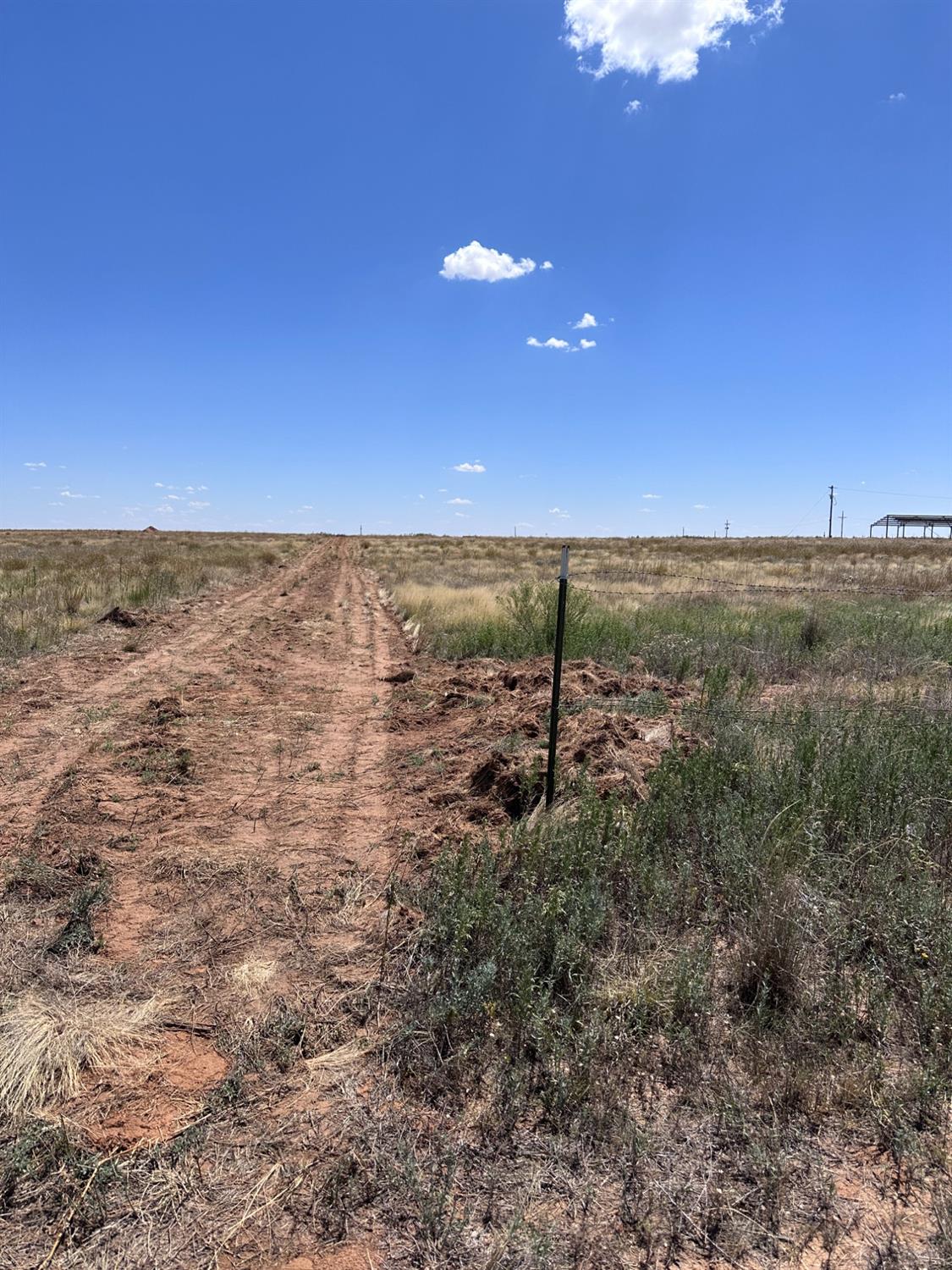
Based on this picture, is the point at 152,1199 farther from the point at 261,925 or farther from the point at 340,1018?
the point at 261,925

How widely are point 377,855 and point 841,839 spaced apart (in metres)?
3.01

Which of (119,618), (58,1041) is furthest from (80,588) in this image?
(58,1041)

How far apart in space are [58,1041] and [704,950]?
9.20ft

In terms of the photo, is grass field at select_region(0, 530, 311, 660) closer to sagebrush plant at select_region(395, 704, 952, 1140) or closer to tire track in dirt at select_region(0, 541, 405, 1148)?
tire track in dirt at select_region(0, 541, 405, 1148)

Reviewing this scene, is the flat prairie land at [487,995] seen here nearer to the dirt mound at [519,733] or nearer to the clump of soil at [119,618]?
the dirt mound at [519,733]

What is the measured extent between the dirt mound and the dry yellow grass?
2.09 meters

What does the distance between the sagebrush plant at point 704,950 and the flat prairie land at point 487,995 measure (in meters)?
0.02

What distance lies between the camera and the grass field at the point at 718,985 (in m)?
2.30

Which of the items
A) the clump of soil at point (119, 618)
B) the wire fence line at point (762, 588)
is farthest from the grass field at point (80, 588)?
the wire fence line at point (762, 588)

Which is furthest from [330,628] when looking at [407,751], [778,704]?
[778,704]

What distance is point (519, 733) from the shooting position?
6.63 m

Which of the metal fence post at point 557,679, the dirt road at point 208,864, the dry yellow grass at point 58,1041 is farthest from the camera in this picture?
the metal fence post at point 557,679

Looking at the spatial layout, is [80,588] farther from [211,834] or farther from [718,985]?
[718,985]

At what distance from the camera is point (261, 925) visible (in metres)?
3.82
